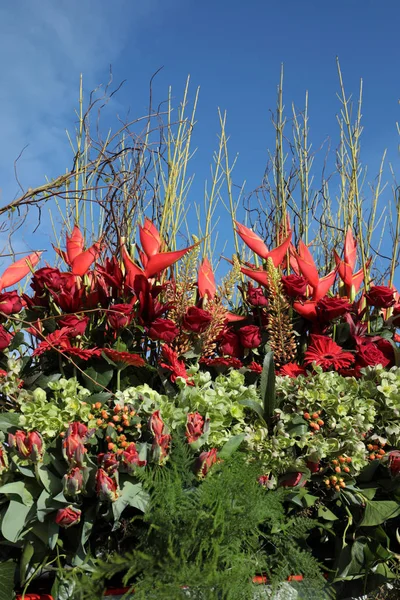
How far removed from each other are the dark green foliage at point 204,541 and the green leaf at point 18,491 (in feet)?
0.89

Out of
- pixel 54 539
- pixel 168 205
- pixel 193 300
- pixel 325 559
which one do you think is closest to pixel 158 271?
pixel 193 300

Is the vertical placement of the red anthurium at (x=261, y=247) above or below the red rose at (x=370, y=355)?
above

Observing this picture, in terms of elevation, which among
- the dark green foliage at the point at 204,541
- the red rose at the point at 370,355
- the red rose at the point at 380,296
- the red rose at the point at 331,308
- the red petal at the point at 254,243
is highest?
the red petal at the point at 254,243

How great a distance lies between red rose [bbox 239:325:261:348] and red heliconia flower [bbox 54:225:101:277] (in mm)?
462

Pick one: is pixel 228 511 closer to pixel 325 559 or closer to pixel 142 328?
pixel 325 559

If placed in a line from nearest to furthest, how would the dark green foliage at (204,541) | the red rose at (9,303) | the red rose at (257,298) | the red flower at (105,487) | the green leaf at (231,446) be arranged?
the dark green foliage at (204,541), the red flower at (105,487), the green leaf at (231,446), the red rose at (9,303), the red rose at (257,298)

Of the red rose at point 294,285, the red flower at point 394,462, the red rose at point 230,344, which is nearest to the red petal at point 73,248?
the red rose at point 230,344

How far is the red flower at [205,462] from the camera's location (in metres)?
1.23

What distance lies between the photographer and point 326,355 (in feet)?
5.51

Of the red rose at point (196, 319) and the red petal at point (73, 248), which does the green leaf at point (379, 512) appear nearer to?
the red rose at point (196, 319)

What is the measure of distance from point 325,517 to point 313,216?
129cm

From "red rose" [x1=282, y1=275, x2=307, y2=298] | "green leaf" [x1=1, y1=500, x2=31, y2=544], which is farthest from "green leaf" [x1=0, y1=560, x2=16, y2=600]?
"red rose" [x1=282, y1=275, x2=307, y2=298]

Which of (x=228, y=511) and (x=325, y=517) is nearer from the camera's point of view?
(x=228, y=511)

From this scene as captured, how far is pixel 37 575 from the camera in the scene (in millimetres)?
1344
